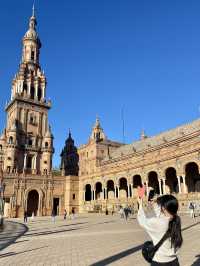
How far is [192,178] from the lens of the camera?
139 feet

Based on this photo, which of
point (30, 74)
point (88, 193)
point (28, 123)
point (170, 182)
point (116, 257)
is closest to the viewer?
point (116, 257)

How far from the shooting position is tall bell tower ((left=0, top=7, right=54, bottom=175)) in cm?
6016

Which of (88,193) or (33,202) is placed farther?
(88,193)

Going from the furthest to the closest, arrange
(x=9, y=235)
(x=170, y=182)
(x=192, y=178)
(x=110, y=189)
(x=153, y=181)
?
(x=110, y=189) < (x=153, y=181) < (x=170, y=182) < (x=192, y=178) < (x=9, y=235)

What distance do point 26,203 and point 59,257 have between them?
47.4 meters

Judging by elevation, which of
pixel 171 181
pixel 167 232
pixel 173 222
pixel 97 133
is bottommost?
pixel 167 232

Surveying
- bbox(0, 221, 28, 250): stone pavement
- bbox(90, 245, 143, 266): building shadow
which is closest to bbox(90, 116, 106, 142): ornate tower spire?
bbox(0, 221, 28, 250): stone pavement

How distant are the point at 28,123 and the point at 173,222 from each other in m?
63.9

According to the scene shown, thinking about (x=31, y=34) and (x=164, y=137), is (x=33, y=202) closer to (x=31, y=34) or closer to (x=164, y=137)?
(x=164, y=137)

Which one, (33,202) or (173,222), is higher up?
(173,222)

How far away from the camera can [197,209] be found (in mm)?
32469

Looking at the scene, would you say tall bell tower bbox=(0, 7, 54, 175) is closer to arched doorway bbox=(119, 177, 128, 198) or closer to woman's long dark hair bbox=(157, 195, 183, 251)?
arched doorway bbox=(119, 177, 128, 198)

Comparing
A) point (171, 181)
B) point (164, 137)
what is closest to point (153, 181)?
point (171, 181)

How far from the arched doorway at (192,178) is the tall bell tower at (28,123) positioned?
105 feet
